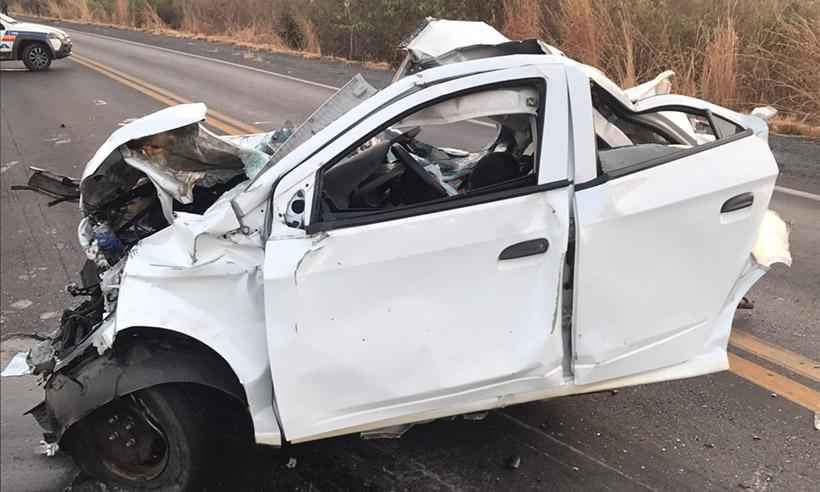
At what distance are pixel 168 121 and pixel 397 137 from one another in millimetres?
1210

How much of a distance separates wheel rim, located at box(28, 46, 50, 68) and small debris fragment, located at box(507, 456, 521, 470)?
63.2 ft

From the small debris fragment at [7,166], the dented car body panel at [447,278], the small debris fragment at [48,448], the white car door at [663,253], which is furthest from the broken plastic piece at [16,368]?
the small debris fragment at [7,166]

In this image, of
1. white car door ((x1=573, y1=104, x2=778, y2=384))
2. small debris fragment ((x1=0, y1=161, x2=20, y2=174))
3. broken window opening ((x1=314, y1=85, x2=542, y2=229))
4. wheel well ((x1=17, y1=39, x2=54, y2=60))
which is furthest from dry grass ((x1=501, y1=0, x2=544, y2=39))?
wheel well ((x1=17, y1=39, x2=54, y2=60))

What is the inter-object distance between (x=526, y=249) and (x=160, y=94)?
Result: 12.5 metres

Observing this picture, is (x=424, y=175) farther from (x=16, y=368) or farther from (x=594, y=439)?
(x=16, y=368)

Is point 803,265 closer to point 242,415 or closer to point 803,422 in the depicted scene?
point 803,422

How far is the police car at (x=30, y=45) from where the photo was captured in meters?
18.5

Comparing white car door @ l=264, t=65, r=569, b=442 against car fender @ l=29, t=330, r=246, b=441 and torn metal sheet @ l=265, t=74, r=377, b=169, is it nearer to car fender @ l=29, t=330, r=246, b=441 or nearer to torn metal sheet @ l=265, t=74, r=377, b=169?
car fender @ l=29, t=330, r=246, b=441

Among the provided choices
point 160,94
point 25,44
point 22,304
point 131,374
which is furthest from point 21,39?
point 131,374

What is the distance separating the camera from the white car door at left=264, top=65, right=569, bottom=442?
2.75m

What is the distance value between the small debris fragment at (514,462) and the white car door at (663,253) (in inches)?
21.6

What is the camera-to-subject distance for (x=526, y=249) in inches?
110

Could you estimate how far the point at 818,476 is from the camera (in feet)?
10.2

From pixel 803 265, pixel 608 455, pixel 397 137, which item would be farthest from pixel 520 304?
pixel 803 265
